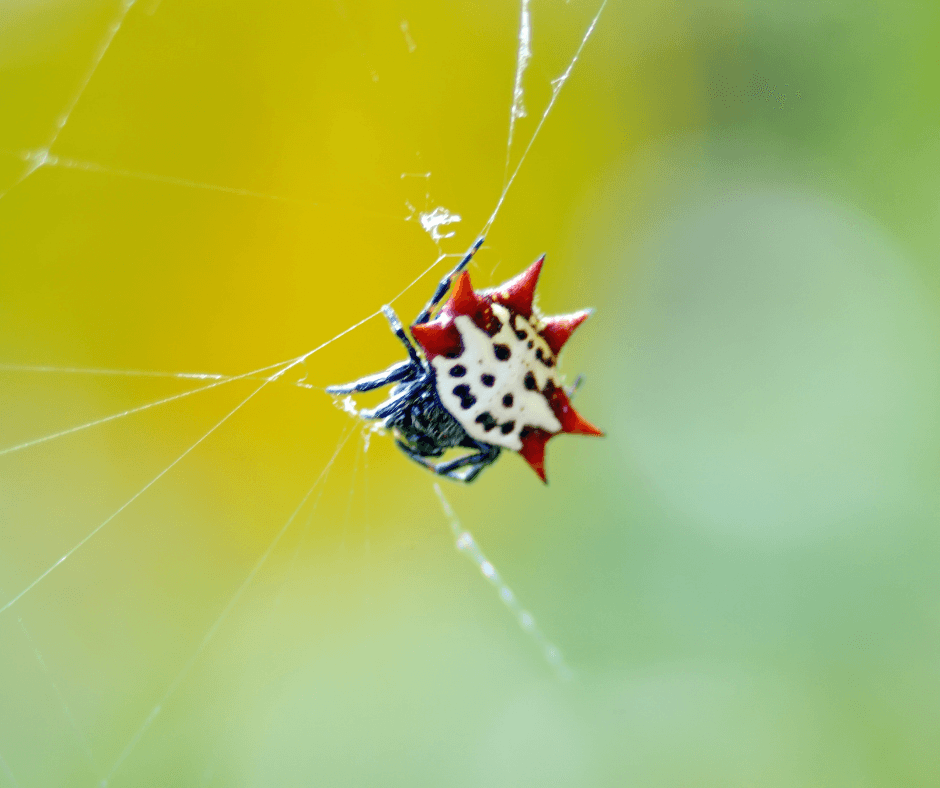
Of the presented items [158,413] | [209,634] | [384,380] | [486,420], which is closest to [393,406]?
[384,380]

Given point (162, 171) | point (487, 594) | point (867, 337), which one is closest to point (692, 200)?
point (867, 337)

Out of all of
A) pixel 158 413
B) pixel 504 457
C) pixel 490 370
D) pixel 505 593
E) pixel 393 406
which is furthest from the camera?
pixel 504 457

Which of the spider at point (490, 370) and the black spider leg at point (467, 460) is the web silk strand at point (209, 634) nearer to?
the black spider leg at point (467, 460)

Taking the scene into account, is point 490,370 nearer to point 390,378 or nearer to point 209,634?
point 390,378

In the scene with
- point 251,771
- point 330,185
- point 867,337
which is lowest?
point 867,337

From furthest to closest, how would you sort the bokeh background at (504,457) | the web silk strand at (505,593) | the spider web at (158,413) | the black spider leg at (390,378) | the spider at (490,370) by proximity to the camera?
the web silk strand at (505,593) < the bokeh background at (504,457) < the spider web at (158,413) < the black spider leg at (390,378) < the spider at (490,370)

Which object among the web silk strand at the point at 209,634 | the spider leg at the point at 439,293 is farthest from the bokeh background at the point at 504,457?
the spider leg at the point at 439,293

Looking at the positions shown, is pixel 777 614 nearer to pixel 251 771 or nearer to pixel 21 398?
pixel 251 771
